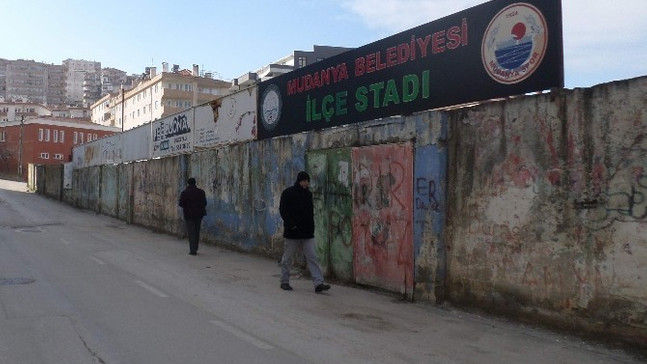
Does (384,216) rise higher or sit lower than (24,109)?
lower

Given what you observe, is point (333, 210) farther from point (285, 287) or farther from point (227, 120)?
point (227, 120)

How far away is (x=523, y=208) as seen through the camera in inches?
261

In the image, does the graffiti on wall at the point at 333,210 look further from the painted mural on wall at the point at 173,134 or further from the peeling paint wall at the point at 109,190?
the peeling paint wall at the point at 109,190

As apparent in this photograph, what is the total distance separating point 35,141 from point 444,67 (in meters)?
78.2

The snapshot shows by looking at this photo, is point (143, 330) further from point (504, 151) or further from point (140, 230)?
point (140, 230)

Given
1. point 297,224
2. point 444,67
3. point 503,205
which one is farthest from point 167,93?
point 503,205

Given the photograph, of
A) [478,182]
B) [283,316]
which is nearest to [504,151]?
[478,182]

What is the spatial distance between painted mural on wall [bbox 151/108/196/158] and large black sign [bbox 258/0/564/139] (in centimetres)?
744

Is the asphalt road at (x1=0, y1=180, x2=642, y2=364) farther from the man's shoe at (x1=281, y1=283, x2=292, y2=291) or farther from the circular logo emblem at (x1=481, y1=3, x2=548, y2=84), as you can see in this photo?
the circular logo emblem at (x1=481, y1=3, x2=548, y2=84)

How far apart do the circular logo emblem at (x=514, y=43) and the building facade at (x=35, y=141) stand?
73593 millimetres

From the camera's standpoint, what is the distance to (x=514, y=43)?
7.07m

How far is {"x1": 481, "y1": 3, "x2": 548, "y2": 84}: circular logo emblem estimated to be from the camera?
6777 millimetres

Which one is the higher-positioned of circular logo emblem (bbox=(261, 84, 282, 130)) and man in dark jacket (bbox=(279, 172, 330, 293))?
circular logo emblem (bbox=(261, 84, 282, 130))

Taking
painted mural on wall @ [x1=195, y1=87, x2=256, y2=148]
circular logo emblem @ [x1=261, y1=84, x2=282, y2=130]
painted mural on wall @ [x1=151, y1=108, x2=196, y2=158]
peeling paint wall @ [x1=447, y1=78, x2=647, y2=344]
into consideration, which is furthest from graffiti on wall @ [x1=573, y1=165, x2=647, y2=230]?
painted mural on wall @ [x1=151, y1=108, x2=196, y2=158]
